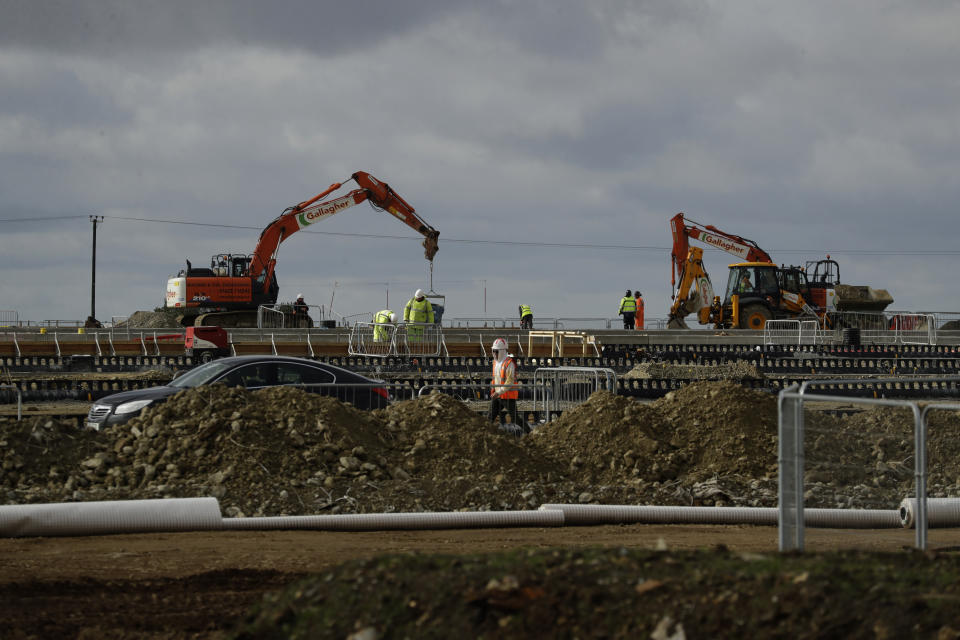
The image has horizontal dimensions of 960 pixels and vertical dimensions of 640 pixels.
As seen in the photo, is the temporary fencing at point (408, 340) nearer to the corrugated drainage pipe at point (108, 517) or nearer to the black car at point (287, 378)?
the black car at point (287, 378)

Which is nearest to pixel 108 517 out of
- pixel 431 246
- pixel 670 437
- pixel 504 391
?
pixel 504 391

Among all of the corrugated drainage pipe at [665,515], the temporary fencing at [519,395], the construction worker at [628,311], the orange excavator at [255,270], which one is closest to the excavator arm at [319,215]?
the orange excavator at [255,270]

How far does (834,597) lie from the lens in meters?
5.02

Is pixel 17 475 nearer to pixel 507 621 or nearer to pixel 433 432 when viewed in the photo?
pixel 433 432

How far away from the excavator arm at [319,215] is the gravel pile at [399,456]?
25333mm

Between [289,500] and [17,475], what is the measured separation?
3.32 m

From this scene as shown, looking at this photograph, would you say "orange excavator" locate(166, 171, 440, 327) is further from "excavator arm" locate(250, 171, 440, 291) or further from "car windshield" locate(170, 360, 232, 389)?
"car windshield" locate(170, 360, 232, 389)

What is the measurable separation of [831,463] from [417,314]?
65.7ft

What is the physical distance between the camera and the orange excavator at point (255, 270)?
38.2 meters

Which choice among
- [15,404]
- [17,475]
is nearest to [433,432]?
[17,475]

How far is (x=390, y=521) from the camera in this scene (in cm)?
1015

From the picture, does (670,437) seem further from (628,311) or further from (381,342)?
(628,311)

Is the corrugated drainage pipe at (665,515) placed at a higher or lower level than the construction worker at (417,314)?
lower

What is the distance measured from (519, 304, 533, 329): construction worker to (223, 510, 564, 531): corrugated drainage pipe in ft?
97.0
